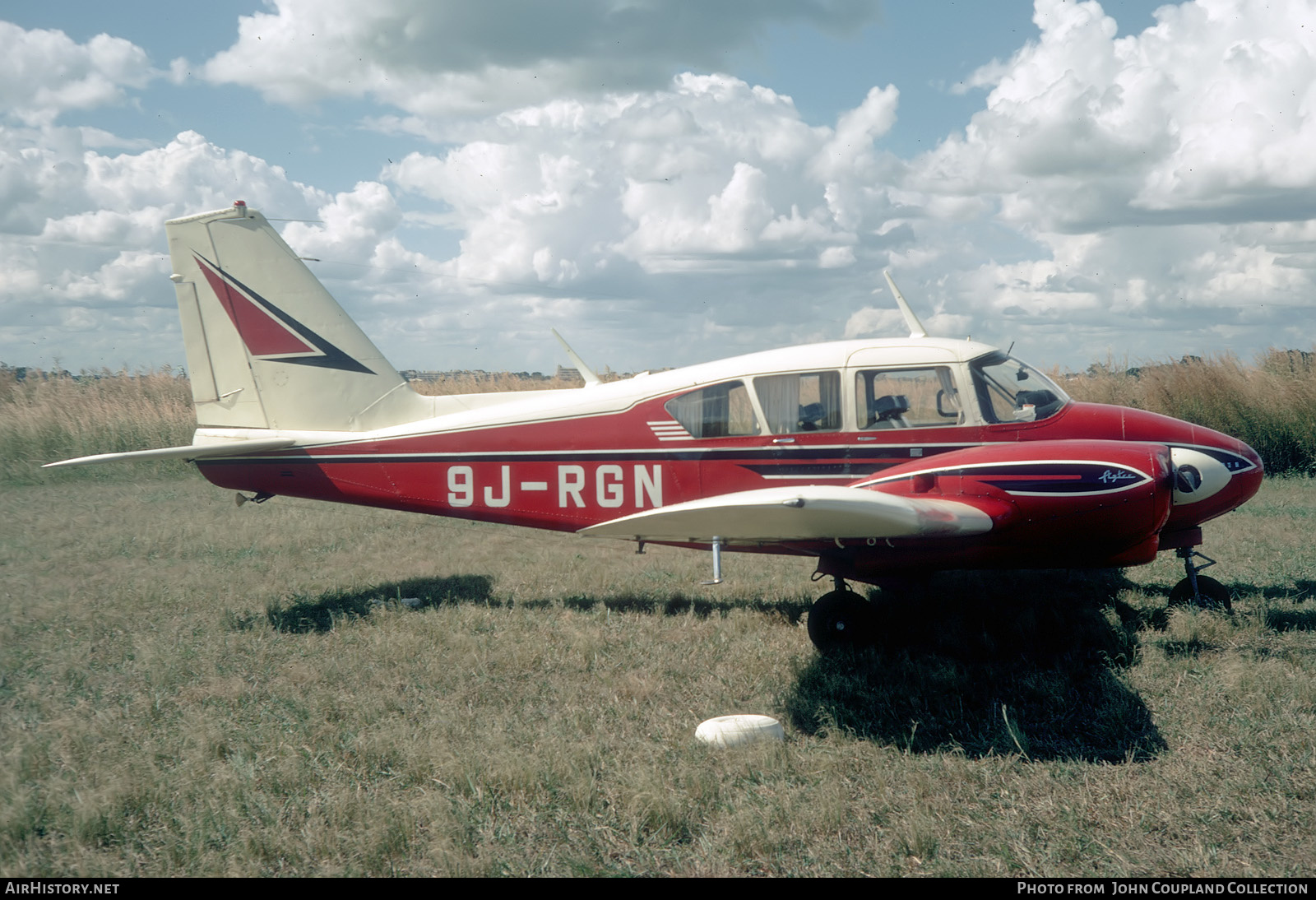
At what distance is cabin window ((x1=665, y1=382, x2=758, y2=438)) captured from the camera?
6.31 meters

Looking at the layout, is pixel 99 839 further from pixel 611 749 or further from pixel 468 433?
pixel 468 433

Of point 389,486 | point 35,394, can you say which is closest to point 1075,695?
point 389,486

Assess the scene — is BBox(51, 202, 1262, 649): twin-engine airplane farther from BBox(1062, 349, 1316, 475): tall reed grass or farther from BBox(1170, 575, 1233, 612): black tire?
BBox(1062, 349, 1316, 475): tall reed grass

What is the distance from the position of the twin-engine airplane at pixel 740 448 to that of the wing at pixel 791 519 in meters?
0.02

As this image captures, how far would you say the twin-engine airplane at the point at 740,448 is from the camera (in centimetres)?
492

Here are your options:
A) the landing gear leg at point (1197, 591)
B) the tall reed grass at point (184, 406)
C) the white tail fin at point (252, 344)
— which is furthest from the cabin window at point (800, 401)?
the tall reed grass at point (184, 406)

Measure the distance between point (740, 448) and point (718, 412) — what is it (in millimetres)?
354

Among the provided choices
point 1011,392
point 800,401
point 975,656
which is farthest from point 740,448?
point 975,656

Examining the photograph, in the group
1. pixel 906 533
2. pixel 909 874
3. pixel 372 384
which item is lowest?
pixel 909 874

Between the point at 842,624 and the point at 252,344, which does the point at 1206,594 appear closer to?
the point at 842,624
